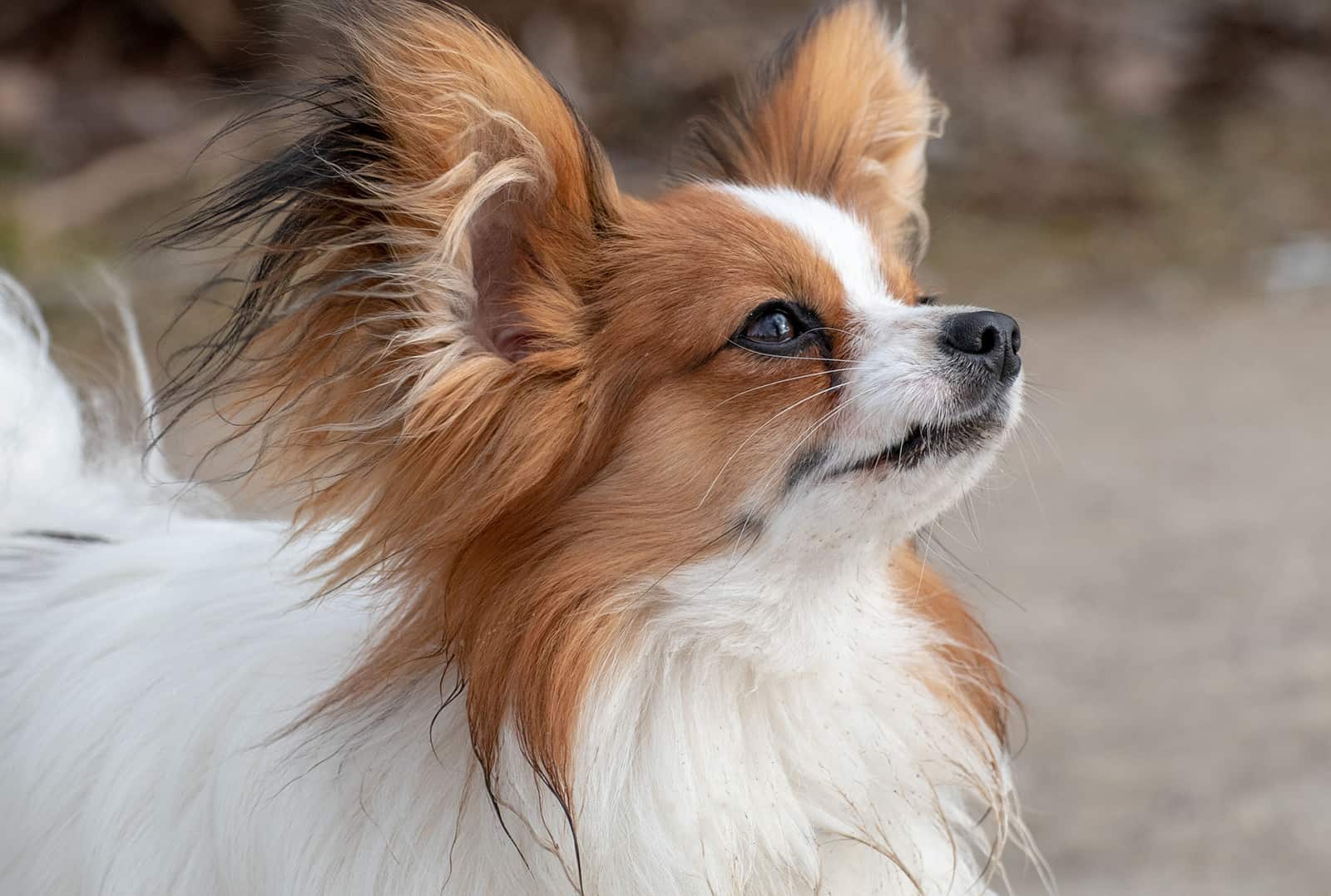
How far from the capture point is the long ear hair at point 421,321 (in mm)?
2504

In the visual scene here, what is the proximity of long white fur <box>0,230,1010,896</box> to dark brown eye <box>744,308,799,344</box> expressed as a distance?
328 mm

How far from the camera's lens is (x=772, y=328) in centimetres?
285

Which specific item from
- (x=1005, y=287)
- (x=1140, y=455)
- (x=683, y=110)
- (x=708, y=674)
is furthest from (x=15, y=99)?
(x=708, y=674)

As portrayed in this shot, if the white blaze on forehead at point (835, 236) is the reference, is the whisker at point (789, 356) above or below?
below

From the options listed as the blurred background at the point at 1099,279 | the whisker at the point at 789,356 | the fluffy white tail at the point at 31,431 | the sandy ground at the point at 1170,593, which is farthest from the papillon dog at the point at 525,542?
the fluffy white tail at the point at 31,431

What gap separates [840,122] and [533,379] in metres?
1.18

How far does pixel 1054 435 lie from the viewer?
8.21m

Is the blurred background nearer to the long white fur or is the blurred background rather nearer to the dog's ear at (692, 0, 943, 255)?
the long white fur

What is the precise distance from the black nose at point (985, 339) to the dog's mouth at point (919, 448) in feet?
0.37

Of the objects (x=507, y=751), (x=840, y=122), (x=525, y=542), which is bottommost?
(x=507, y=751)

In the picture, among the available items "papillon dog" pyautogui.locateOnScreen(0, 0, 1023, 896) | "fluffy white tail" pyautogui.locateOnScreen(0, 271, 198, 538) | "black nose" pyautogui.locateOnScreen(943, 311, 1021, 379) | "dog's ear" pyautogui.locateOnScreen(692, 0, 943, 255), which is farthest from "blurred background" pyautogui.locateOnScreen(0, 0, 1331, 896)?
"dog's ear" pyautogui.locateOnScreen(692, 0, 943, 255)

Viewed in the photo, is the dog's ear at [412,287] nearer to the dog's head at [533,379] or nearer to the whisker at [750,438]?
the dog's head at [533,379]

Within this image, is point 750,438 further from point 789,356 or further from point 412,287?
point 412,287

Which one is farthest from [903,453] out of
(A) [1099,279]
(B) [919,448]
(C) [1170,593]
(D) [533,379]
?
(A) [1099,279]
